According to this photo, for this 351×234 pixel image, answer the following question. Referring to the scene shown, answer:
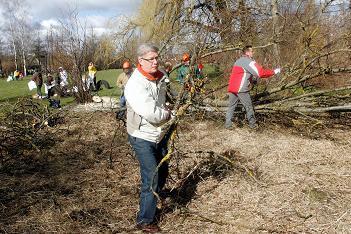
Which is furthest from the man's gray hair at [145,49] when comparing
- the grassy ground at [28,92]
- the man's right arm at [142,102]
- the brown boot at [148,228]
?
the grassy ground at [28,92]

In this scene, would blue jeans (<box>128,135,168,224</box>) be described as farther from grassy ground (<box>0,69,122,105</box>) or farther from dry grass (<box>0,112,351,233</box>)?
grassy ground (<box>0,69,122,105</box>)

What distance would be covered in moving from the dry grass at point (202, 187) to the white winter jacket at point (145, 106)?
93 centimetres

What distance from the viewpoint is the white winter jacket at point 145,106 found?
10.1 feet

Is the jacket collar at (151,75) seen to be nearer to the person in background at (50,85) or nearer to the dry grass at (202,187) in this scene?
the dry grass at (202,187)

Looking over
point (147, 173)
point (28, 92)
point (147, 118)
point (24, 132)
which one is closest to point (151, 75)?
point (147, 118)

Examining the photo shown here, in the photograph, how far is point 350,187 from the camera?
420 centimetres

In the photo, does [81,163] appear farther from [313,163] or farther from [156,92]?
[313,163]

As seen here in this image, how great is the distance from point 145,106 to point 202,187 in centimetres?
165

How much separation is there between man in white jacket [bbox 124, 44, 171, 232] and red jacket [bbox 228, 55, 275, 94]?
3356 millimetres

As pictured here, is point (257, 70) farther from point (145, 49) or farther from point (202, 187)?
point (145, 49)

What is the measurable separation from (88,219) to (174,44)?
Result: 444cm

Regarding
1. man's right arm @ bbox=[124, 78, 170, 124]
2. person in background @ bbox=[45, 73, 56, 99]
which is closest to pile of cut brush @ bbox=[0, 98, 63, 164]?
man's right arm @ bbox=[124, 78, 170, 124]

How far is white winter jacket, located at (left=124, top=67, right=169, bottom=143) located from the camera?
3.08 m

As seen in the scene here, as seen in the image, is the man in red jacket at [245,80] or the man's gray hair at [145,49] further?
the man in red jacket at [245,80]
